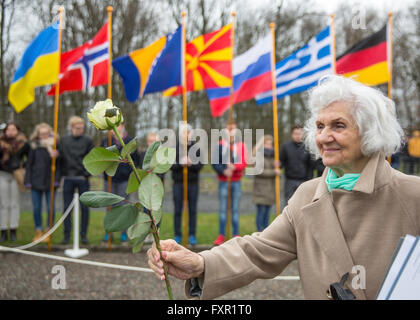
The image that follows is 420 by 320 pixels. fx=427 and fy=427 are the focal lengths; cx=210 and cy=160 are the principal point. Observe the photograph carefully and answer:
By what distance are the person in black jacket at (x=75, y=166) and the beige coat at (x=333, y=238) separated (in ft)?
18.0

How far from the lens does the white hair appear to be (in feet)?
5.54

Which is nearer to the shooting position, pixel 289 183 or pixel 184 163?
pixel 184 163

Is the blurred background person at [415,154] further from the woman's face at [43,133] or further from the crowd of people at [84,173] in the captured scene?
the woman's face at [43,133]

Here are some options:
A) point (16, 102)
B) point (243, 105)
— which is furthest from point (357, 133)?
point (243, 105)

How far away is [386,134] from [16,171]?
6913 mm

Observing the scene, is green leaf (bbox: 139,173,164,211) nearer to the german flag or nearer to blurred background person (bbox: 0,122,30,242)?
the german flag

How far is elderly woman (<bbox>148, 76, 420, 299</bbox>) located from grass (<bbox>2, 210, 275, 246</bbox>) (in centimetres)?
448

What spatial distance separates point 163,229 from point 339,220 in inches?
256

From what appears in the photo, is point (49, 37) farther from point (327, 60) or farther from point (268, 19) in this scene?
point (268, 19)

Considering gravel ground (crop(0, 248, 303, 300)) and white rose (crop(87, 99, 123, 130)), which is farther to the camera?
gravel ground (crop(0, 248, 303, 300))

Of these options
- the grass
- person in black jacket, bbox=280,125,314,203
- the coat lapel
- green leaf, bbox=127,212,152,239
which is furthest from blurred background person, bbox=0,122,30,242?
green leaf, bbox=127,212,152,239

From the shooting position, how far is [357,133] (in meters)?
1.71

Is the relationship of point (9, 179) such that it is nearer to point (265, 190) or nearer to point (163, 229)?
point (163, 229)

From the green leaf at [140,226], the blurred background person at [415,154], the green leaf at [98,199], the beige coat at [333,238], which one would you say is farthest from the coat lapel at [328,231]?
the blurred background person at [415,154]
